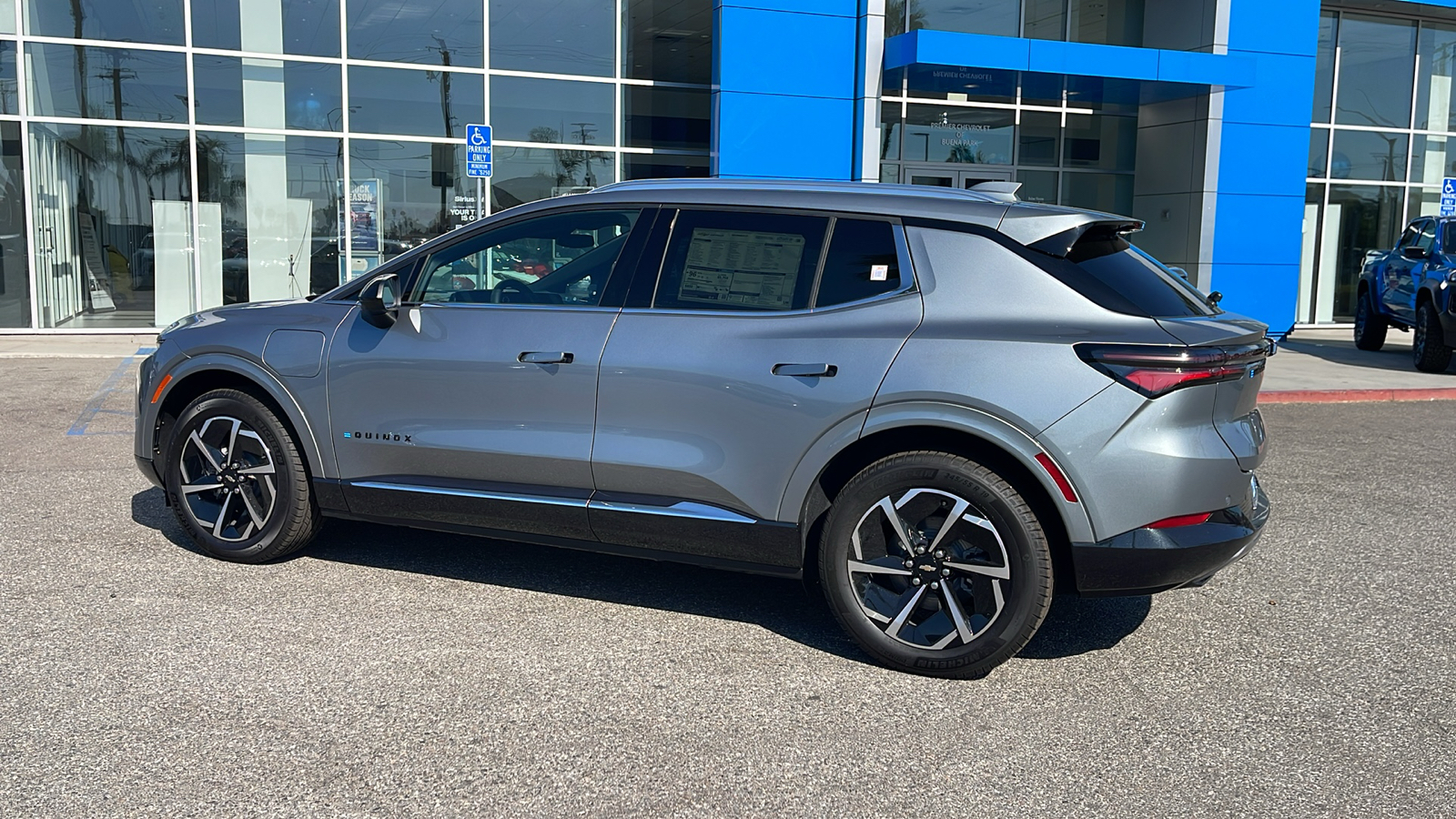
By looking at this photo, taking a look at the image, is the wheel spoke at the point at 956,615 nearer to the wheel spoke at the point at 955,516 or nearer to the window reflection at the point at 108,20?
the wheel spoke at the point at 955,516

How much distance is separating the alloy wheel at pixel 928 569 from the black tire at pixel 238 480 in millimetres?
2604

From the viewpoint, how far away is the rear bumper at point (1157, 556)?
4.13 m

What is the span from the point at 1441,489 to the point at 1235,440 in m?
4.63

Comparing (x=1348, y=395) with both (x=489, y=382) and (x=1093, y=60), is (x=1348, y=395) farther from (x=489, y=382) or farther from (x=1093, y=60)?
(x=489, y=382)

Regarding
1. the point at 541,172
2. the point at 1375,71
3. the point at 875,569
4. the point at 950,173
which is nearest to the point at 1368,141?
the point at 1375,71

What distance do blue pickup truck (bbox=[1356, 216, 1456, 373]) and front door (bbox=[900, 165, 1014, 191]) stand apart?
239 inches

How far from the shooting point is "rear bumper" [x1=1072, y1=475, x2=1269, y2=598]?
13.5 ft

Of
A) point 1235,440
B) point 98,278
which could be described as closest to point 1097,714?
point 1235,440

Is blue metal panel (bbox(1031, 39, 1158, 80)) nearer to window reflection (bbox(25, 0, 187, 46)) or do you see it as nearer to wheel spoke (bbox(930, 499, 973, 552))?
window reflection (bbox(25, 0, 187, 46))

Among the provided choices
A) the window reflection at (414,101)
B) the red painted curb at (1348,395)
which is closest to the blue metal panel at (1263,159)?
the red painted curb at (1348,395)

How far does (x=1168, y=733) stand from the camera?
3893 millimetres

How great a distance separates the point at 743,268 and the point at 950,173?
17.0 m

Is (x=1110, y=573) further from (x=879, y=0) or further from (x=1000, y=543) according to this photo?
(x=879, y=0)

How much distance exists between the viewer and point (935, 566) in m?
4.30
